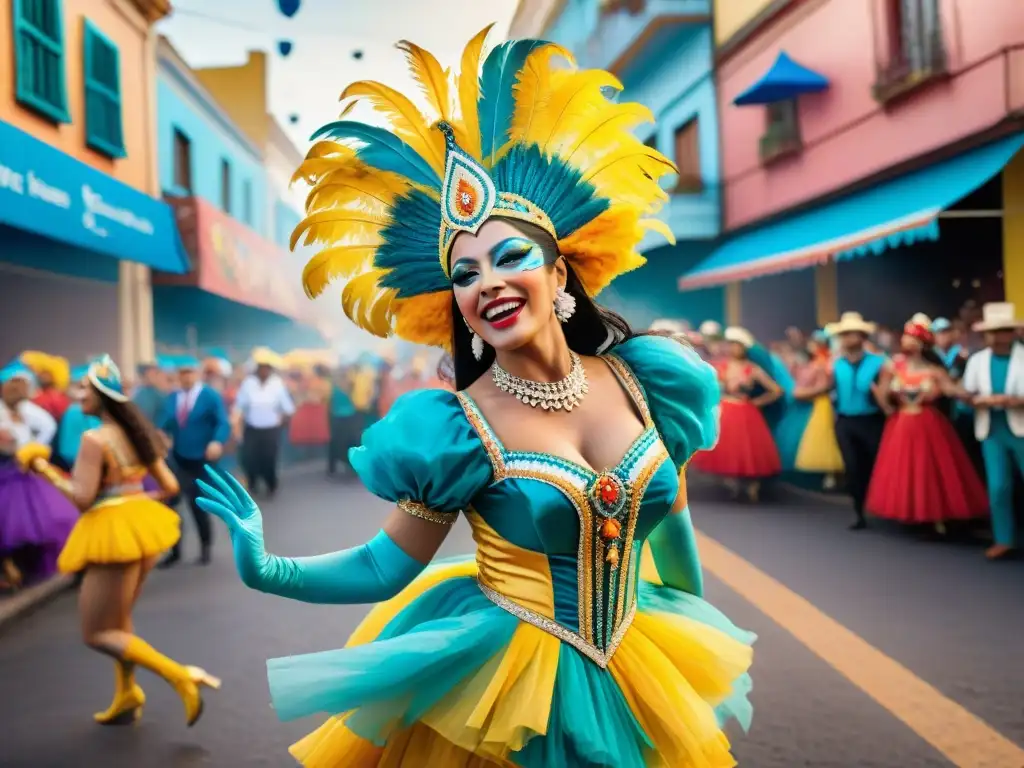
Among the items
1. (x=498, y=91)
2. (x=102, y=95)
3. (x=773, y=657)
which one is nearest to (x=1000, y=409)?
(x=773, y=657)

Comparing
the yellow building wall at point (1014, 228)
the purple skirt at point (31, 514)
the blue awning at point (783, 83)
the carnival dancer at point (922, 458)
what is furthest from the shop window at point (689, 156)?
the purple skirt at point (31, 514)

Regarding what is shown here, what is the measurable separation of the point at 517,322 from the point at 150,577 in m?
6.58

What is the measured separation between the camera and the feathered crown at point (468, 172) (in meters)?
2.31

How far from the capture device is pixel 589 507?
7.04 ft

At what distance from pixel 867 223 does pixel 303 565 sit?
458 inches

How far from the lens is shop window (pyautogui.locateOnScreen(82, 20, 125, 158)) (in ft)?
39.1

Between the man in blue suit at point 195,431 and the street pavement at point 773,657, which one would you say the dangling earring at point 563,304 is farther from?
the man in blue suit at point 195,431

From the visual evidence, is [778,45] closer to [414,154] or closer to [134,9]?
[134,9]

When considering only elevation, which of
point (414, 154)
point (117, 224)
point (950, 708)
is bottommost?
point (950, 708)

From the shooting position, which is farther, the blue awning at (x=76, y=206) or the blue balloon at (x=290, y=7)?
the blue awning at (x=76, y=206)

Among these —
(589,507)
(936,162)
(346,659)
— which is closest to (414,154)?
(589,507)

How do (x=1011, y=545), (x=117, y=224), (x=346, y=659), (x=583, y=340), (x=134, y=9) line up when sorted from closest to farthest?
(x=346, y=659), (x=583, y=340), (x=1011, y=545), (x=117, y=224), (x=134, y=9)

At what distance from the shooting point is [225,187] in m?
20.8

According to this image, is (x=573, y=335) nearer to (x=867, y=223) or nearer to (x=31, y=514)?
(x=31, y=514)
